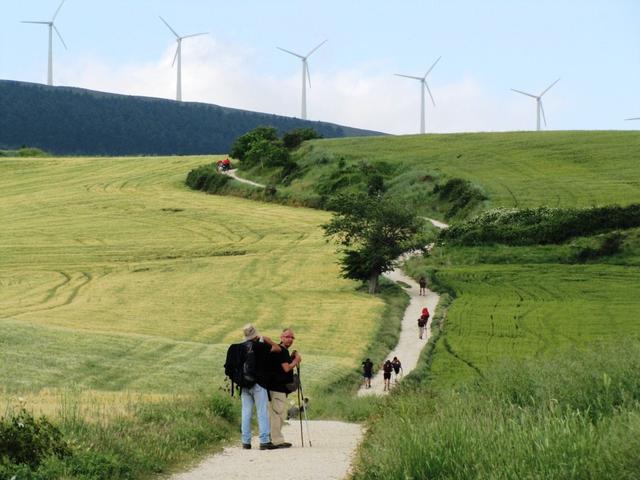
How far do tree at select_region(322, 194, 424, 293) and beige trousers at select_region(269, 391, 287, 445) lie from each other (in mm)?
58945

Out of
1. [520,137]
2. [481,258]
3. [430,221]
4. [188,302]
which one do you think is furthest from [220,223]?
[520,137]

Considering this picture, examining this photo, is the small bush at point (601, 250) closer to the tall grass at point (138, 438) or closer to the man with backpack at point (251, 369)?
the tall grass at point (138, 438)

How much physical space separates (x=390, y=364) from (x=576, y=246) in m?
42.2

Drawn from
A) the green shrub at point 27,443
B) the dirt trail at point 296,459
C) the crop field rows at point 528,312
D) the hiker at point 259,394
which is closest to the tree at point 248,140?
the crop field rows at point 528,312

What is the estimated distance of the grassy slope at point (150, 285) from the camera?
1602 inches

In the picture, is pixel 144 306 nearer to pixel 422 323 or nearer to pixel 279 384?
pixel 422 323

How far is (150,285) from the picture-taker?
77.1 metres

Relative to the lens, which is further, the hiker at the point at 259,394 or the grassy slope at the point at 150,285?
the grassy slope at the point at 150,285

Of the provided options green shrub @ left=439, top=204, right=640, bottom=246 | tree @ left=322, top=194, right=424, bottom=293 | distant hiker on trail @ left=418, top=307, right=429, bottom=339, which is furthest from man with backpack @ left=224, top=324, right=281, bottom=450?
green shrub @ left=439, top=204, right=640, bottom=246

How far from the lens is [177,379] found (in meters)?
38.0

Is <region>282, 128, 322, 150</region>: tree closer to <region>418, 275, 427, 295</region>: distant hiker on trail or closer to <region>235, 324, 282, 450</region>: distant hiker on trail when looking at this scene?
<region>418, 275, 427, 295</region>: distant hiker on trail

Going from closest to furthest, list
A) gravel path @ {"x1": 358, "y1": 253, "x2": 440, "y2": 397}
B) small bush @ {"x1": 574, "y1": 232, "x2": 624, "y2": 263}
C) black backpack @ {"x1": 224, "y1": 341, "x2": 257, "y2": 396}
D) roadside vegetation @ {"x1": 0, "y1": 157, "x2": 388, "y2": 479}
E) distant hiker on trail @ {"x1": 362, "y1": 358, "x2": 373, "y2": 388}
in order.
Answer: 1. roadside vegetation @ {"x1": 0, "y1": 157, "x2": 388, "y2": 479}
2. black backpack @ {"x1": 224, "y1": 341, "x2": 257, "y2": 396}
3. distant hiker on trail @ {"x1": 362, "y1": 358, "x2": 373, "y2": 388}
4. gravel path @ {"x1": 358, "y1": 253, "x2": 440, "y2": 397}
5. small bush @ {"x1": 574, "y1": 232, "x2": 624, "y2": 263}

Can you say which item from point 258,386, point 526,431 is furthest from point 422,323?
point 526,431

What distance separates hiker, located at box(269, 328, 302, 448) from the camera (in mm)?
19672
